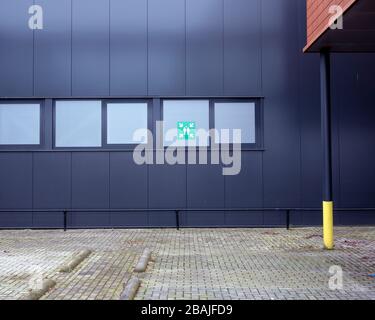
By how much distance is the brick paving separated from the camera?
8.15 m

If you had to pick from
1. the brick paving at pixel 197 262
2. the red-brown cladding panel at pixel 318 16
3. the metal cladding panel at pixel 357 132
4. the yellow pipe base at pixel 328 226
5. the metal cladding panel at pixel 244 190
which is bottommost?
the brick paving at pixel 197 262

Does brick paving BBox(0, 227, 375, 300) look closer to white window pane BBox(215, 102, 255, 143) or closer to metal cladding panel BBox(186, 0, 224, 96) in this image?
white window pane BBox(215, 102, 255, 143)

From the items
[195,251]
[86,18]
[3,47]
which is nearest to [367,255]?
[195,251]

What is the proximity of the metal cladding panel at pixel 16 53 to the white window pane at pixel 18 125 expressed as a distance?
42 centimetres

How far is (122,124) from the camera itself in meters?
15.5

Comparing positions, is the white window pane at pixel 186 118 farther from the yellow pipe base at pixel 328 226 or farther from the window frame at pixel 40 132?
the yellow pipe base at pixel 328 226

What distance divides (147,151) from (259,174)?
3.18 metres

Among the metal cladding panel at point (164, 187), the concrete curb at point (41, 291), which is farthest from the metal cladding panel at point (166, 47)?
the concrete curb at point (41, 291)

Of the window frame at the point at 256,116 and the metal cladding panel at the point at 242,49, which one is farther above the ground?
the metal cladding panel at the point at 242,49

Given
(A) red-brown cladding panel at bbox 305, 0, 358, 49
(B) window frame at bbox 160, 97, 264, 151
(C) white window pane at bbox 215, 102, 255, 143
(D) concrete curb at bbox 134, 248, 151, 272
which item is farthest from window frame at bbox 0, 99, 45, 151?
(A) red-brown cladding panel at bbox 305, 0, 358, 49

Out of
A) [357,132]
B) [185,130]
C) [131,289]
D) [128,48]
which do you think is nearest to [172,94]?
[185,130]

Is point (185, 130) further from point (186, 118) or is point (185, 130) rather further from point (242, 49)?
point (242, 49)

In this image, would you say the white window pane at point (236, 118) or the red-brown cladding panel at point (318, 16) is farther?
the white window pane at point (236, 118)

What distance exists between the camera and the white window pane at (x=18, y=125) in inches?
612
